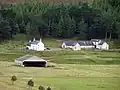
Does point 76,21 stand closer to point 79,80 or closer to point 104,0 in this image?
point 79,80

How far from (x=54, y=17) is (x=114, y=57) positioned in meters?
45.9

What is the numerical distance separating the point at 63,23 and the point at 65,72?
57.3m

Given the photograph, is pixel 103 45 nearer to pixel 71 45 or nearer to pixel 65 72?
pixel 71 45

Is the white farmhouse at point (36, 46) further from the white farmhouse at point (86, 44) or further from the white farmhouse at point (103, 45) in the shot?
the white farmhouse at point (103, 45)

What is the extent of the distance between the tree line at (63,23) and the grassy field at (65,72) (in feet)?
43.9

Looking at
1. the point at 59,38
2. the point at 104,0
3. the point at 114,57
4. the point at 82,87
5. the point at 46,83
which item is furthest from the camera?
the point at 59,38

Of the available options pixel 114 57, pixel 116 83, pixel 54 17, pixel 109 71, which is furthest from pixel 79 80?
pixel 54 17

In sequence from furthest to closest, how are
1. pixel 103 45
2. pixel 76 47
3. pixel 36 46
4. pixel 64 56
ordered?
pixel 103 45 → pixel 76 47 → pixel 36 46 → pixel 64 56

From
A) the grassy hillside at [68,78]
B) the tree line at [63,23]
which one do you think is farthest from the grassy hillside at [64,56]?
the tree line at [63,23]

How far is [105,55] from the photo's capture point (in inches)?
3452

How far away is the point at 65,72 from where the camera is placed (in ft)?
205

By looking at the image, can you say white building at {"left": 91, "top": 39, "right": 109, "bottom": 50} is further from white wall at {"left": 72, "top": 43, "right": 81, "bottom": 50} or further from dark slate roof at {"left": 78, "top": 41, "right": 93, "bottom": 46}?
white wall at {"left": 72, "top": 43, "right": 81, "bottom": 50}

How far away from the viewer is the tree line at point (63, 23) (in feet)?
382

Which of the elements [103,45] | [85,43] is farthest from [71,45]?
[103,45]
